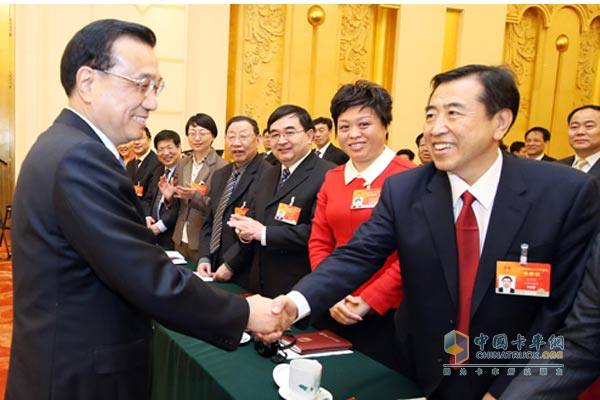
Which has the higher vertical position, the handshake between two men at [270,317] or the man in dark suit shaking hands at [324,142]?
the man in dark suit shaking hands at [324,142]

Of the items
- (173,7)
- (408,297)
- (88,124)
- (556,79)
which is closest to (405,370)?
(408,297)

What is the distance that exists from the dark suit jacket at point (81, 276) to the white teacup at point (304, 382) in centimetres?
31

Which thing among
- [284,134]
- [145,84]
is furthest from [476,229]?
[284,134]

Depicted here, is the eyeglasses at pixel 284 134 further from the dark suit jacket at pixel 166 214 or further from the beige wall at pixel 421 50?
the beige wall at pixel 421 50

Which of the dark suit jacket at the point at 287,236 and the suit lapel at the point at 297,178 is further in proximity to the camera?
the suit lapel at the point at 297,178

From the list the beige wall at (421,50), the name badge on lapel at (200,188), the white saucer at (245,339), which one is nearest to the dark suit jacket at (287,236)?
the white saucer at (245,339)

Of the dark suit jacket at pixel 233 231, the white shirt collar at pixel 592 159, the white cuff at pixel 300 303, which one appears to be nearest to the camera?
the white cuff at pixel 300 303

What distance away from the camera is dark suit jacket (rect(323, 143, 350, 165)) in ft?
18.9

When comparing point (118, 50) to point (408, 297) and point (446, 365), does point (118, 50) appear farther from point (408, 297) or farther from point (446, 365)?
point (446, 365)

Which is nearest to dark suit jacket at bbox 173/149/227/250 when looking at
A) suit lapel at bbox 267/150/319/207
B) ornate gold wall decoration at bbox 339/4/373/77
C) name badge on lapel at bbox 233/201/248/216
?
name badge on lapel at bbox 233/201/248/216

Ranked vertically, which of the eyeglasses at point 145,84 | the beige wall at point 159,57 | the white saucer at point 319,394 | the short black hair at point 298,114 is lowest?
the white saucer at point 319,394

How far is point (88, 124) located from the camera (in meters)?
1.32

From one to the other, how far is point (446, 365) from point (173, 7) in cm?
616

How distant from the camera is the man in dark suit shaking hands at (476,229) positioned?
55.7 inches
